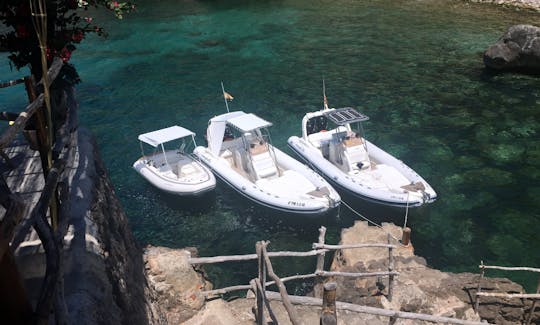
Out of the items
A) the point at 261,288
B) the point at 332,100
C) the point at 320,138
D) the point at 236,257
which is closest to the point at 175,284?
the point at 236,257

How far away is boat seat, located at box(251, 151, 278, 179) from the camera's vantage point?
608 inches

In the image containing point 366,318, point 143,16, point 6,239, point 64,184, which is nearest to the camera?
point 6,239

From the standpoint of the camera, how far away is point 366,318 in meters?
9.27

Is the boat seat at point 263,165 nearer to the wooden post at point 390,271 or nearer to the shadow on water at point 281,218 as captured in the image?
the shadow on water at point 281,218

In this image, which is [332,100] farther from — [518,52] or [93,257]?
[93,257]

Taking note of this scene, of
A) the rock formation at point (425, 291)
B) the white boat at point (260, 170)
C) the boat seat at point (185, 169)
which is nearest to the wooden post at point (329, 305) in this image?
the rock formation at point (425, 291)

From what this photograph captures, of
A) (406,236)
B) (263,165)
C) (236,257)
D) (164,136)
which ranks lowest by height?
(406,236)

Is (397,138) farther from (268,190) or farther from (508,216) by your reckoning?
(268,190)

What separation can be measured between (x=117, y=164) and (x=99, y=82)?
1049 cm

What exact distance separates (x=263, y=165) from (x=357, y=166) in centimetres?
355

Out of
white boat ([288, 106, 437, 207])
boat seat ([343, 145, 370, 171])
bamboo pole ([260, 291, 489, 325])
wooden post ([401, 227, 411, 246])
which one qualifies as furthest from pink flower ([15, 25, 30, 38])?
boat seat ([343, 145, 370, 171])

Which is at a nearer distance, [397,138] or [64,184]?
[64,184]

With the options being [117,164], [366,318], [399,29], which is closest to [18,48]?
[366,318]

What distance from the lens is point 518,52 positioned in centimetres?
2434
